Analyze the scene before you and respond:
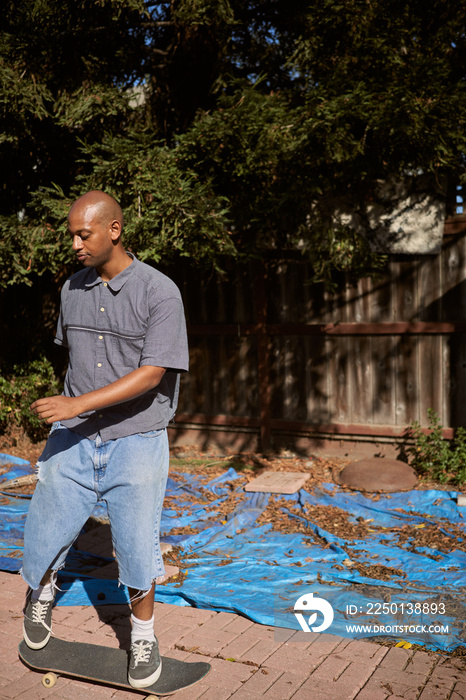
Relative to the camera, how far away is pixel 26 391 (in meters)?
7.54

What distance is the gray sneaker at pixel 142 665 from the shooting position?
2.61 metres

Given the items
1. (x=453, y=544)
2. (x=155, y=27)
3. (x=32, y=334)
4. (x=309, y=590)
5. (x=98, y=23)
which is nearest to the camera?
(x=309, y=590)

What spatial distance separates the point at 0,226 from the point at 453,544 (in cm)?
495

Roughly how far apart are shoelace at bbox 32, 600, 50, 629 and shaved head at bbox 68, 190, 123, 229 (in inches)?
69.3

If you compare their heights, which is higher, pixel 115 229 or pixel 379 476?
pixel 115 229

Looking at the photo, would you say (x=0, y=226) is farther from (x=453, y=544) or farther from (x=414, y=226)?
(x=453, y=544)

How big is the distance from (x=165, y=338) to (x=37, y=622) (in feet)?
4.81

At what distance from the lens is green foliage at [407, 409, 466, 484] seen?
6055mm

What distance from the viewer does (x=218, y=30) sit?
5977 millimetres

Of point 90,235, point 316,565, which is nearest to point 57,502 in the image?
point 90,235

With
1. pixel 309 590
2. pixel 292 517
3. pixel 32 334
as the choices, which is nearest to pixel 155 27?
pixel 32 334

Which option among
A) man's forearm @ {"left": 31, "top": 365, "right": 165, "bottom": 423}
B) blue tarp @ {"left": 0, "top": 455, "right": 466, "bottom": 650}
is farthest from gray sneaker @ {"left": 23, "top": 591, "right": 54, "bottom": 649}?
man's forearm @ {"left": 31, "top": 365, "right": 165, "bottom": 423}

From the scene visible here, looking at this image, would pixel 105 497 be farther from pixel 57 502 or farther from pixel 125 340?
pixel 125 340

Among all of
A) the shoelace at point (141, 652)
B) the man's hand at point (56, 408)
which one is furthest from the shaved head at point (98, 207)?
the shoelace at point (141, 652)
